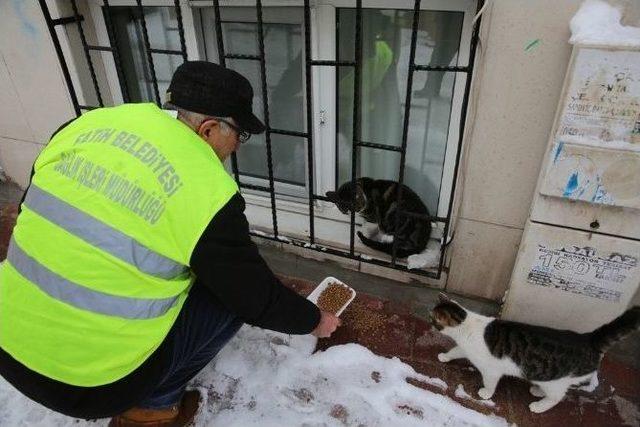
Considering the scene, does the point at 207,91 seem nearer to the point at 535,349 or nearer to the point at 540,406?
the point at 535,349

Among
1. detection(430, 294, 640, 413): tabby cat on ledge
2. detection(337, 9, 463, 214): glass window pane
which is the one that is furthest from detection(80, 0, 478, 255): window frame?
detection(430, 294, 640, 413): tabby cat on ledge

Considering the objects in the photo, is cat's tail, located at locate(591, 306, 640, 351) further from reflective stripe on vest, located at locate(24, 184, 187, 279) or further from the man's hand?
reflective stripe on vest, located at locate(24, 184, 187, 279)

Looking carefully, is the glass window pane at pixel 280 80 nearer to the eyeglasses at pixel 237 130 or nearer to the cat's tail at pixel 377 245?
the cat's tail at pixel 377 245

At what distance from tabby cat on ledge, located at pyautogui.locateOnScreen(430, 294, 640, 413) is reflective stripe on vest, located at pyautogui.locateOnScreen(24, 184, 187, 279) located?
1.39 meters

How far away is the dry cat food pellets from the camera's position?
249cm

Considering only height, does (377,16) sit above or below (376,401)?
above

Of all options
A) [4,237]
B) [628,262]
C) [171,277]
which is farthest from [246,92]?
[4,237]

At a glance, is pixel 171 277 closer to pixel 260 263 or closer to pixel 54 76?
pixel 260 263

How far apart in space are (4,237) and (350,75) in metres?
2.89

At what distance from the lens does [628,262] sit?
197cm

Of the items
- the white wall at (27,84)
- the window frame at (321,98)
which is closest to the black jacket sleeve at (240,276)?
the window frame at (321,98)

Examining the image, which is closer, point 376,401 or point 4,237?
point 376,401

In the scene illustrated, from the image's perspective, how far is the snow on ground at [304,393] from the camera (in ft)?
6.55

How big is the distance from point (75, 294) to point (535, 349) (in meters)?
1.85
